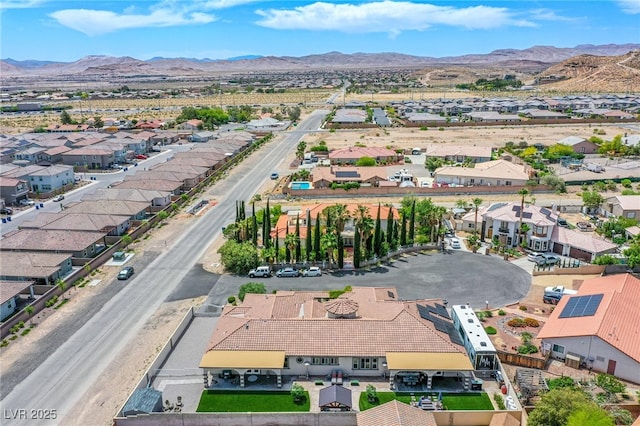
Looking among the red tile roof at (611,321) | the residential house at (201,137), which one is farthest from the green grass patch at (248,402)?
the residential house at (201,137)

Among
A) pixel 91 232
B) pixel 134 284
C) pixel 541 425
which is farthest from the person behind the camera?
pixel 91 232

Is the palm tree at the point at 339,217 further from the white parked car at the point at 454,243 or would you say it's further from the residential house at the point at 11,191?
the residential house at the point at 11,191

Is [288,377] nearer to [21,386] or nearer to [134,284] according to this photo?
[21,386]

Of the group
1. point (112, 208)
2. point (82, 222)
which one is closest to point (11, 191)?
point (112, 208)

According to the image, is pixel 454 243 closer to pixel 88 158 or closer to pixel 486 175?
pixel 486 175

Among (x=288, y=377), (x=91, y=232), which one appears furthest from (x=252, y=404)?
(x=91, y=232)
